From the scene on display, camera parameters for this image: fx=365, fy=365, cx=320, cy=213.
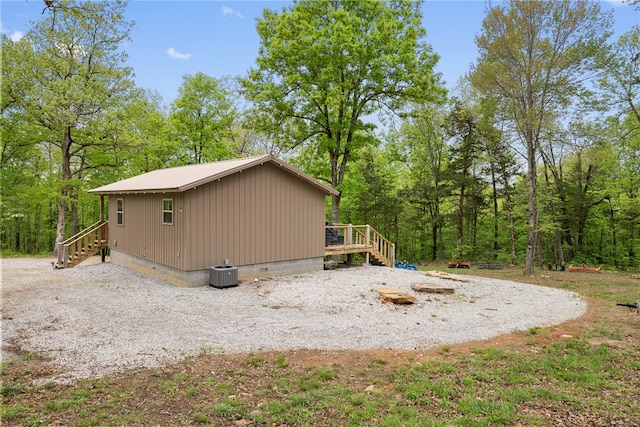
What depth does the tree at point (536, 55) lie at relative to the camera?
1385 centimetres

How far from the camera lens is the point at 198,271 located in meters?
10.3

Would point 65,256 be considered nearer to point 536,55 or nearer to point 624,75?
point 536,55

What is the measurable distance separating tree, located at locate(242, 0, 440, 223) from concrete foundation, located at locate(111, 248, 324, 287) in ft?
14.6

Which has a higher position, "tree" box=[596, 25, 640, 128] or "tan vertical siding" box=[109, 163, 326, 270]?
"tree" box=[596, 25, 640, 128]

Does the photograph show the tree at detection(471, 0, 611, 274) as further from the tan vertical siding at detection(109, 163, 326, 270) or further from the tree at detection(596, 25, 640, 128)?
the tan vertical siding at detection(109, 163, 326, 270)

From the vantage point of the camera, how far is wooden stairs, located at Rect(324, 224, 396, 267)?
47.4 ft

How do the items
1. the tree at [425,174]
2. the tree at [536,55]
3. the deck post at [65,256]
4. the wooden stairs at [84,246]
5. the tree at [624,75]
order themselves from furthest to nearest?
the tree at [425,174], the tree at [624,75], the tree at [536,55], the wooden stairs at [84,246], the deck post at [65,256]

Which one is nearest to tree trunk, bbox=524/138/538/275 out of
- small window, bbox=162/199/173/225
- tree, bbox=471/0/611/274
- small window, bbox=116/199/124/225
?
tree, bbox=471/0/611/274

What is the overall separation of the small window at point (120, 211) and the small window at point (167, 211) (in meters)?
3.97

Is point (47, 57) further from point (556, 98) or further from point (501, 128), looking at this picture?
point (501, 128)

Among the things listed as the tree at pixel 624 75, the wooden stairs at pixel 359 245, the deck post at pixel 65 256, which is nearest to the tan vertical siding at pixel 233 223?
the wooden stairs at pixel 359 245

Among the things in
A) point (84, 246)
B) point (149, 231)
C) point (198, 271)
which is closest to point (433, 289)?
point (198, 271)

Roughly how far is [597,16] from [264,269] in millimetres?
15412

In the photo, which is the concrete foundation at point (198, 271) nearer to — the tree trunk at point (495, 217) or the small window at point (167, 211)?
the small window at point (167, 211)
